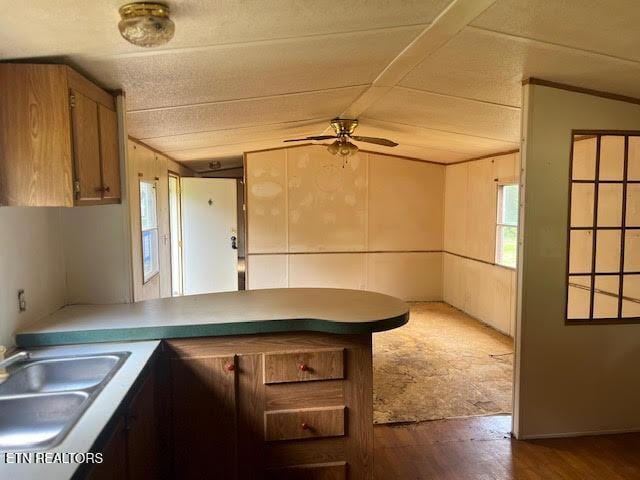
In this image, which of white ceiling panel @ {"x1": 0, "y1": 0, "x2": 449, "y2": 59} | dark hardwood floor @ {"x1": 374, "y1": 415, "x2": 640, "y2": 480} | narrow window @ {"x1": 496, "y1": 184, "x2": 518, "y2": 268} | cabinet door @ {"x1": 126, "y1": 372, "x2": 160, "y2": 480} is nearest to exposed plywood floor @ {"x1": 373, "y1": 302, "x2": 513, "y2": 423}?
dark hardwood floor @ {"x1": 374, "y1": 415, "x2": 640, "y2": 480}

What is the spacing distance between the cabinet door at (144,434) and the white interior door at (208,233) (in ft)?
14.2

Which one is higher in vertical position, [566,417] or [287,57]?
[287,57]

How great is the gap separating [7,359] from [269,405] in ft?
3.53

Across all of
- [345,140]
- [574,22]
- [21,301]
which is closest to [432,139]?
[345,140]

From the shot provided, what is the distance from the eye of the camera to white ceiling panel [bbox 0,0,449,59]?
1476 mm

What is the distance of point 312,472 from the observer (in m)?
2.23

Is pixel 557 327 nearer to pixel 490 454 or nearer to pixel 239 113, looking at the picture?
pixel 490 454

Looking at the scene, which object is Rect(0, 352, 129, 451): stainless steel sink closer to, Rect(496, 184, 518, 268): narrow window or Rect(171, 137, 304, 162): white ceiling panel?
Rect(171, 137, 304, 162): white ceiling panel

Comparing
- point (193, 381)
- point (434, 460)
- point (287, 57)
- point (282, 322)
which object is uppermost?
point (287, 57)

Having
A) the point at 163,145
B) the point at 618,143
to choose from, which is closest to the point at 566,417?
the point at 618,143

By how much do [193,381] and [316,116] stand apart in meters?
2.72

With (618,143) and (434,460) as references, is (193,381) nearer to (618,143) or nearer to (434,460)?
(434,460)

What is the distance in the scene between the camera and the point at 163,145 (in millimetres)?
4648

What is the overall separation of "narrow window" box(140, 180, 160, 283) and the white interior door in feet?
4.19
